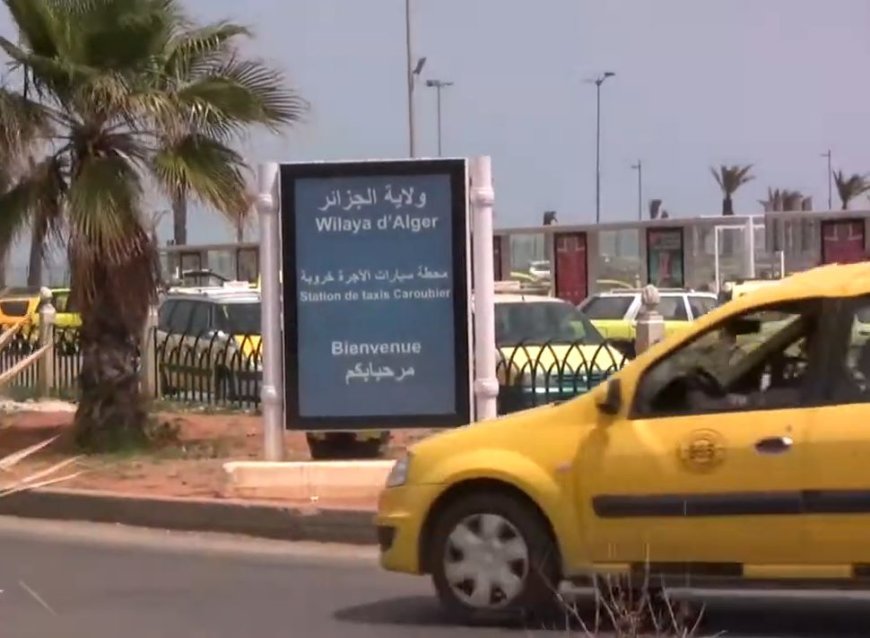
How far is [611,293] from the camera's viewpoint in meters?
32.4

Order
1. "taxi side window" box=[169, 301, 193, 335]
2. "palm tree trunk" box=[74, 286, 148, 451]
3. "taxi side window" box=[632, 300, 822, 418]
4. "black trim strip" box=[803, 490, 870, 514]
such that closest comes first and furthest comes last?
"black trim strip" box=[803, 490, 870, 514], "taxi side window" box=[632, 300, 822, 418], "palm tree trunk" box=[74, 286, 148, 451], "taxi side window" box=[169, 301, 193, 335]

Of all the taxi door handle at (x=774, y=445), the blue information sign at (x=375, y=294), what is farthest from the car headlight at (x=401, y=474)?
the blue information sign at (x=375, y=294)

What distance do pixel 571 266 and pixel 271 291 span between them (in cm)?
2959

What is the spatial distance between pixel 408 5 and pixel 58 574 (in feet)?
94.9

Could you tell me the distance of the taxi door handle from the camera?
855cm

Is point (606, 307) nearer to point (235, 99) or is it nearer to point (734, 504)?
point (235, 99)

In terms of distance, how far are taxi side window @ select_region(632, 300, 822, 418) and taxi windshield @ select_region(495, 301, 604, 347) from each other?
38.4ft

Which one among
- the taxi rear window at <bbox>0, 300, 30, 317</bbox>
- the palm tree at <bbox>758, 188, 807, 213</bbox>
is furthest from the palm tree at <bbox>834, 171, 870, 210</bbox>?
the taxi rear window at <bbox>0, 300, 30, 317</bbox>

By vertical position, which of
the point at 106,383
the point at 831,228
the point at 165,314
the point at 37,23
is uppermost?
the point at 37,23

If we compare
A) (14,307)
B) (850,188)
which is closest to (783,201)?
(850,188)

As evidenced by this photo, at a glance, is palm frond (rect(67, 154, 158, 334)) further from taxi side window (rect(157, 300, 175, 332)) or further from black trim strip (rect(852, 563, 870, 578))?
taxi side window (rect(157, 300, 175, 332))

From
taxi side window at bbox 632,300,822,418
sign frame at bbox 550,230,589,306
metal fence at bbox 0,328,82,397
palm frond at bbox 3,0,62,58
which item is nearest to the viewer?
taxi side window at bbox 632,300,822,418

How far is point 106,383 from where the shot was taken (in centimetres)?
1680

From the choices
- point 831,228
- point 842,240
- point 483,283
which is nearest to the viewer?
point 483,283
